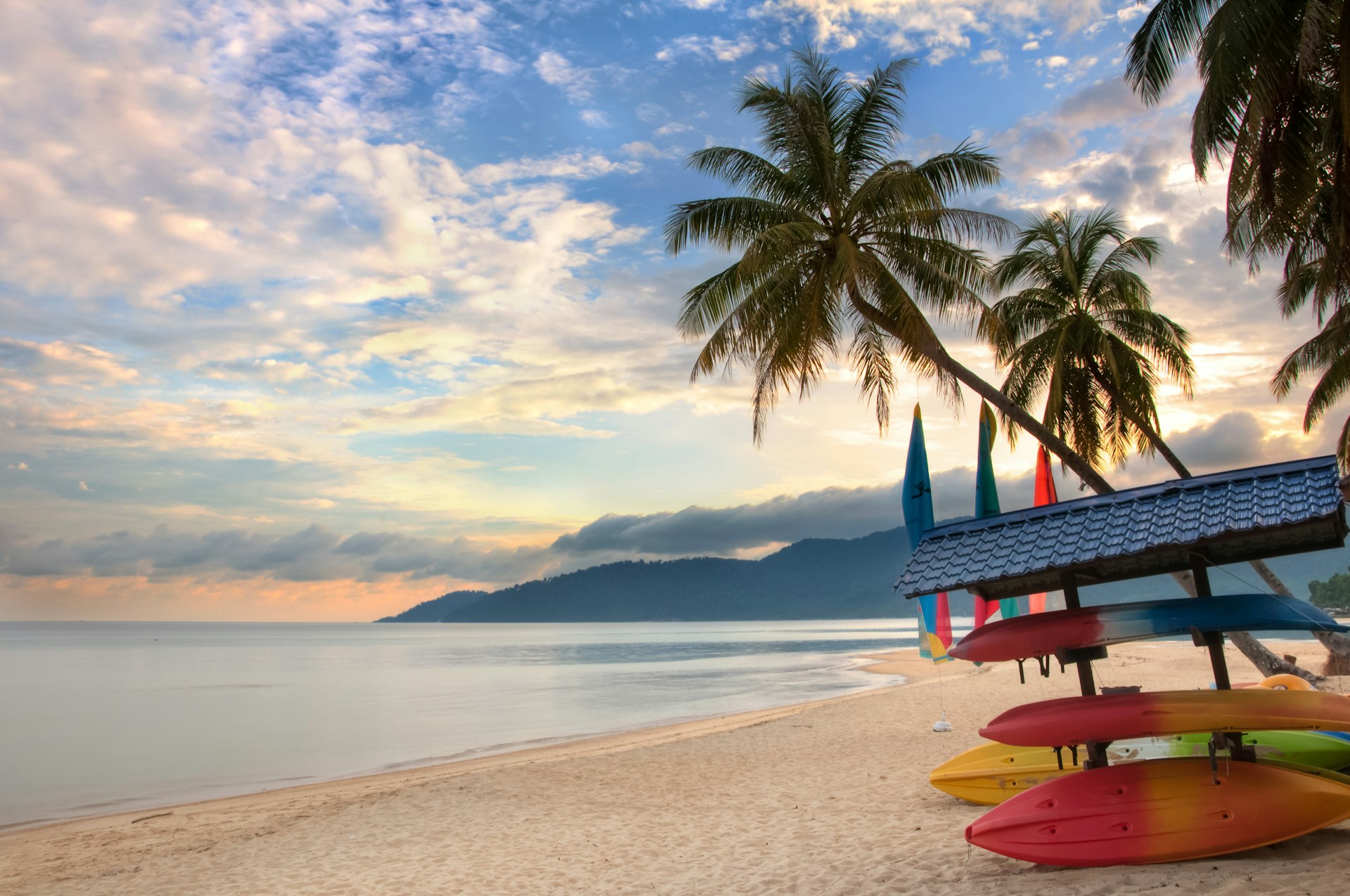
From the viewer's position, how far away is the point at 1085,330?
43.3 feet

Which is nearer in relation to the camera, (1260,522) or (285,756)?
(1260,522)

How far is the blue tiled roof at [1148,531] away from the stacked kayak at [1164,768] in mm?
407

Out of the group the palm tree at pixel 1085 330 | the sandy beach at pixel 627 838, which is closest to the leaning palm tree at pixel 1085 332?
the palm tree at pixel 1085 330

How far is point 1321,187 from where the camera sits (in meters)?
9.53

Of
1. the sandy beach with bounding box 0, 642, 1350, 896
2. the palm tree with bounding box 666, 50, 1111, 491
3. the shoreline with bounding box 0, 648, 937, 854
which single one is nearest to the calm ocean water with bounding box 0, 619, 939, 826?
the shoreline with bounding box 0, 648, 937, 854

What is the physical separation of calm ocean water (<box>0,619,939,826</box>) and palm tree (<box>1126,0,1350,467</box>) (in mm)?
15481

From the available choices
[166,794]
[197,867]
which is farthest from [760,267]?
[166,794]

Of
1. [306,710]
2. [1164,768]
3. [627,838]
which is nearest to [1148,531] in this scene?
[1164,768]

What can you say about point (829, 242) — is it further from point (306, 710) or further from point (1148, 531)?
point (306, 710)

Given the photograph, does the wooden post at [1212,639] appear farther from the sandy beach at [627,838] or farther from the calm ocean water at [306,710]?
the calm ocean water at [306,710]

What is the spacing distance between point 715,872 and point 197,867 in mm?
5215

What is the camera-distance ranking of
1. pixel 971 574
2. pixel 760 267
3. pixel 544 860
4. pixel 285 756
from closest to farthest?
pixel 971 574 → pixel 544 860 → pixel 760 267 → pixel 285 756

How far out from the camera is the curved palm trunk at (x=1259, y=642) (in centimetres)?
1176

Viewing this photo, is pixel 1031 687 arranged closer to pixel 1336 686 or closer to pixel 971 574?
pixel 1336 686
